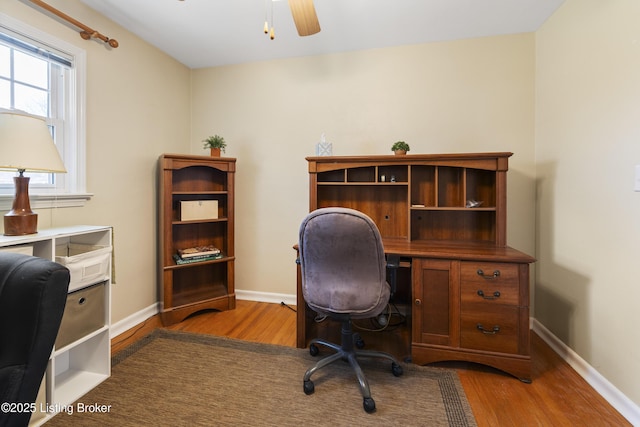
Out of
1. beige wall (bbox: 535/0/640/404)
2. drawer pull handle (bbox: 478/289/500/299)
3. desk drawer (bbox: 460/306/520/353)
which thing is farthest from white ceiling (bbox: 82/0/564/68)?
desk drawer (bbox: 460/306/520/353)

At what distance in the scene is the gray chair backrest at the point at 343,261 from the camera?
4.58ft

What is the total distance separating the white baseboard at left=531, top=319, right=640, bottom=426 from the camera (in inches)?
53.7

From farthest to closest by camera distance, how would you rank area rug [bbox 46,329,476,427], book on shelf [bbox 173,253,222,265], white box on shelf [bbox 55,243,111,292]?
book on shelf [bbox 173,253,222,265], white box on shelf [bbox 55,243,111,292], area rug [bbox 46,329,476,427]

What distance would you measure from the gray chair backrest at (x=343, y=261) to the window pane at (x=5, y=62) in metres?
1.92

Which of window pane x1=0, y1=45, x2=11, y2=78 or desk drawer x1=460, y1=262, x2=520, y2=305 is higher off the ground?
window pane x1=0, y1=45, x2=11, y2=78

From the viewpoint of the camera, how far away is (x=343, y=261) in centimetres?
146

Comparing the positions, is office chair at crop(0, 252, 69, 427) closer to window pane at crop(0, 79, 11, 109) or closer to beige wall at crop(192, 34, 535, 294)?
window pane at crop(0, 79, 11, 109)

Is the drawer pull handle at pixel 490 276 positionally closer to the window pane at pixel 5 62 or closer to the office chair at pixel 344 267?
the office chair at pixel 344 267

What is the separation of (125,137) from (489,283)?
2.89 metres

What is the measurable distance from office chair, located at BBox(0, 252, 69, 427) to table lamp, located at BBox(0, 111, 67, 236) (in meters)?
0.73

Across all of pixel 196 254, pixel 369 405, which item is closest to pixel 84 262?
pixel 196 254

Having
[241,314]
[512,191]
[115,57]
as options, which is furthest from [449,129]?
[115,57]

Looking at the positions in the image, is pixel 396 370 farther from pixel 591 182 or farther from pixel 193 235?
pixel 193 235

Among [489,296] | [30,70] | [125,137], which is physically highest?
[30,70]
